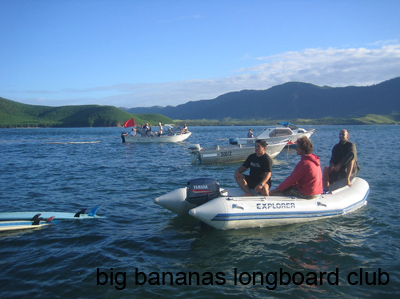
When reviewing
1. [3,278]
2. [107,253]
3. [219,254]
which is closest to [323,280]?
[219,254]

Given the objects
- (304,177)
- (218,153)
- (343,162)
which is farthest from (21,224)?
(218,153)

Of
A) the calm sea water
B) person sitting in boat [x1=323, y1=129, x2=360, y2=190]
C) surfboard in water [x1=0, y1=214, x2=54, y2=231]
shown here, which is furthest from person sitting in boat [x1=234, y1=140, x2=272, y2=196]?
surfboard in water [x1=0, y1=214, x2=54, y2=231]

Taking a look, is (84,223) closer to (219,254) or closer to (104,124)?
(219,254)

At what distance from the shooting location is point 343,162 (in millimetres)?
9258

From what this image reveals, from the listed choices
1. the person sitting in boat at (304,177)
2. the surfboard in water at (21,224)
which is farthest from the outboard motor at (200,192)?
the surfboard in water at (21,224)

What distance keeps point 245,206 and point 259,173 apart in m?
1.09

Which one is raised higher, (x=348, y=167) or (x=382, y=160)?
(x=348, y=167)

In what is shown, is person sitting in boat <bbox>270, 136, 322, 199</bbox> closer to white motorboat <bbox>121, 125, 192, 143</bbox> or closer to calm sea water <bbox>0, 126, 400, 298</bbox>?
calm sea water <bbox>0, 126, 400, 298</bbox>

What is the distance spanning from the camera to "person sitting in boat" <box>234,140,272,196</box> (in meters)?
7.94

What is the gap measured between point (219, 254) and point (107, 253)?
2.26 meters

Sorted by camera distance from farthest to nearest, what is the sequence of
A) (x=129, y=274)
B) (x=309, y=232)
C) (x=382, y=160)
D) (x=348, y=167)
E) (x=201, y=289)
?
(x=382, y=160)
(x=348, y=167)
(x=309, y=232)
(x=129, y=274)
(x=201, y=289)

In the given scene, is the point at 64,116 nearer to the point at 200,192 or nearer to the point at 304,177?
the point at 200,192

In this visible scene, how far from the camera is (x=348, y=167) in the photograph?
9.30m

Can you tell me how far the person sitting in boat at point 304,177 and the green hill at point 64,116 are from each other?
138583 mm
